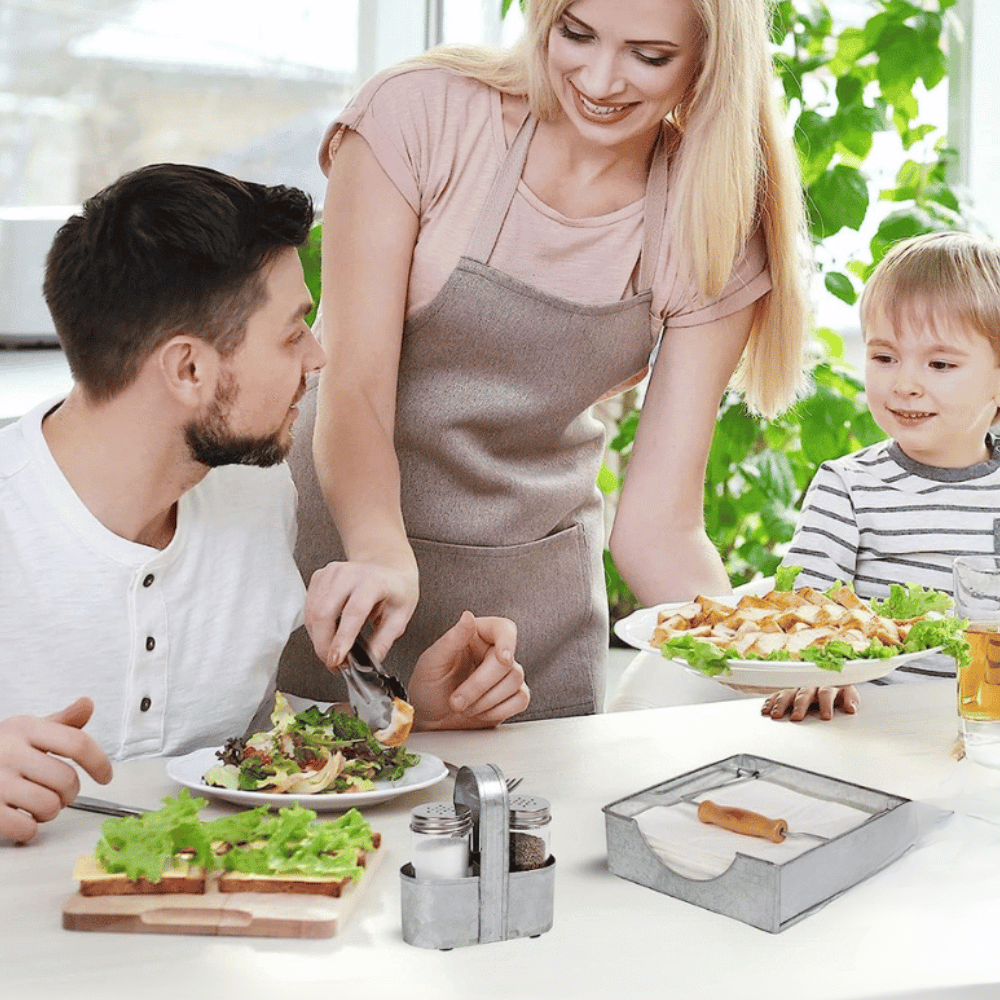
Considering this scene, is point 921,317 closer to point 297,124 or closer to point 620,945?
point 620,945

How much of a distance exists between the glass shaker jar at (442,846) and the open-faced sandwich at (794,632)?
0.45 meters

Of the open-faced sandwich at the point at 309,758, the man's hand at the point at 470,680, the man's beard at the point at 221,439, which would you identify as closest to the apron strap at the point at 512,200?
the man's beard at the point at 221,439

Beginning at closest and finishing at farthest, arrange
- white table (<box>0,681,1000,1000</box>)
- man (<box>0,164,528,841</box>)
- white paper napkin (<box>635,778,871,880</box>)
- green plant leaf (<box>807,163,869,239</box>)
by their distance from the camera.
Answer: white table (<box>0,681,1000,1000</box>) → white paper napkin (<box>635,778,871,880</box>) → man (<box>0,164,528,841</box>) → green plant leaf (<box>807,163,869,239</box>)

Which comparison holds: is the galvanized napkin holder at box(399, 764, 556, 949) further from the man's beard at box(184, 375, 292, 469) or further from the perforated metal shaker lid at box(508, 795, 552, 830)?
the man's beard at box(184, 375, 292, 469)

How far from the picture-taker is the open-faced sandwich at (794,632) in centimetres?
138

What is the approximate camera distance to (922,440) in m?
2.22

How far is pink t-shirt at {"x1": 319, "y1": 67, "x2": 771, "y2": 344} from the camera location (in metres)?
1.79

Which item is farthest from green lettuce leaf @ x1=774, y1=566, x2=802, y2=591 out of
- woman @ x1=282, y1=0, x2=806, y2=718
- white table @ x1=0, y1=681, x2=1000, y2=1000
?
white table @ x1=0, y1=681, x2=1000, y2=1000

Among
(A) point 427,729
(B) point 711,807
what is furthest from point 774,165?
(B) point 711,807

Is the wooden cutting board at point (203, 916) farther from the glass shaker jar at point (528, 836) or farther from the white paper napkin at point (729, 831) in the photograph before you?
the white paper napkin at point (729, 831)

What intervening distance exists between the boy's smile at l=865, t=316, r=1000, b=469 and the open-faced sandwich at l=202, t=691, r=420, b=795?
1193 millimetres

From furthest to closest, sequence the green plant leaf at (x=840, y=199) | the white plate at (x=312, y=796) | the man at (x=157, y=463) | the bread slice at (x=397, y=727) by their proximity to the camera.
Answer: the green plant leaf at (x=840, y=199) → the man at (x=157, y=463) → the bread slice at (x=397, y=727) → the white plate at (x=312, y=796)

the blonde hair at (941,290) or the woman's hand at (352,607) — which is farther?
the blonde hair at (941,290)

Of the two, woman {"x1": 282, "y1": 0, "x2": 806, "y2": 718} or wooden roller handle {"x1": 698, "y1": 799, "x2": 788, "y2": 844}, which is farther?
woman {"x1": 282, "y1": 0, "x2": 806, "y2": 718}
